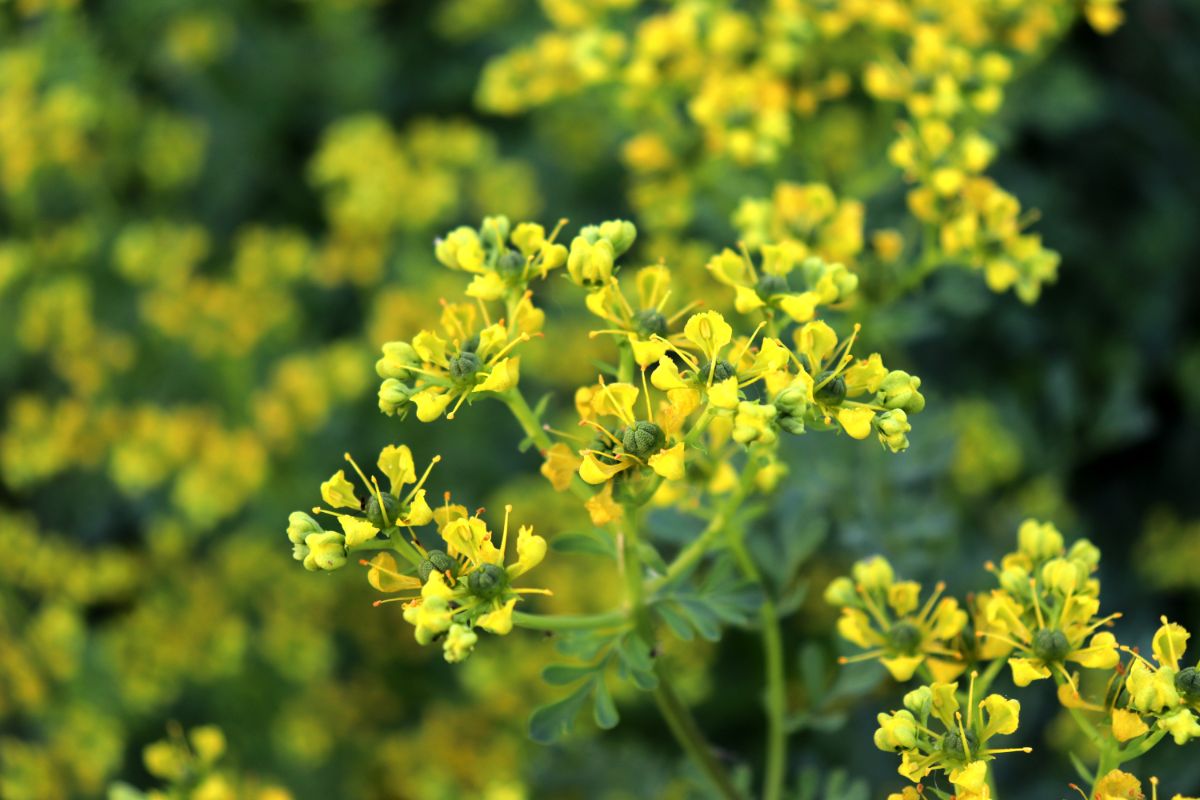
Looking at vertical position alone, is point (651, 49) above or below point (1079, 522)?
above

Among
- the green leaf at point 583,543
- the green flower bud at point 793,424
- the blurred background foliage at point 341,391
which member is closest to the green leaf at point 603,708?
the green leaf at point 583,543

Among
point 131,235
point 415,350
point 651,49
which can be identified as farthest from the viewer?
point 131,235

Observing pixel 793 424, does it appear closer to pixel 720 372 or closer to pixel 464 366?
pixel 720 372

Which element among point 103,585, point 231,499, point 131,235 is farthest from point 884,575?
point 131,235

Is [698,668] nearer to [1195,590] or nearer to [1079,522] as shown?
[1079,522]

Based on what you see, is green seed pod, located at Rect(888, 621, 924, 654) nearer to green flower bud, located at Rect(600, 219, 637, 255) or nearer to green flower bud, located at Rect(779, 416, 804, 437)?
green flower bud, located at Rect(779, 416, 804, 437)

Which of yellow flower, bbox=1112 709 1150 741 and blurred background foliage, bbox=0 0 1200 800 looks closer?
yellow flower, bbox=1112 709 1150 741

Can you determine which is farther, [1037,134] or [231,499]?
[1037,134]

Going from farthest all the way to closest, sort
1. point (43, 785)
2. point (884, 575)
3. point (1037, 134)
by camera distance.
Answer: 1. point (1037, 134)
2. point (43, 785)
3. point (884, 575)

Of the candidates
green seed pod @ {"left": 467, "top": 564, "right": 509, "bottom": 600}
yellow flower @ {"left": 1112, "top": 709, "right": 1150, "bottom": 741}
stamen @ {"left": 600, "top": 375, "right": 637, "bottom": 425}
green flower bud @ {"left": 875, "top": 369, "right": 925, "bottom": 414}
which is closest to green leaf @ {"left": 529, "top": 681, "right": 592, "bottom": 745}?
green seed pod @ {"left": 467, "top": 564, "right": 509, "bottom": 600}
